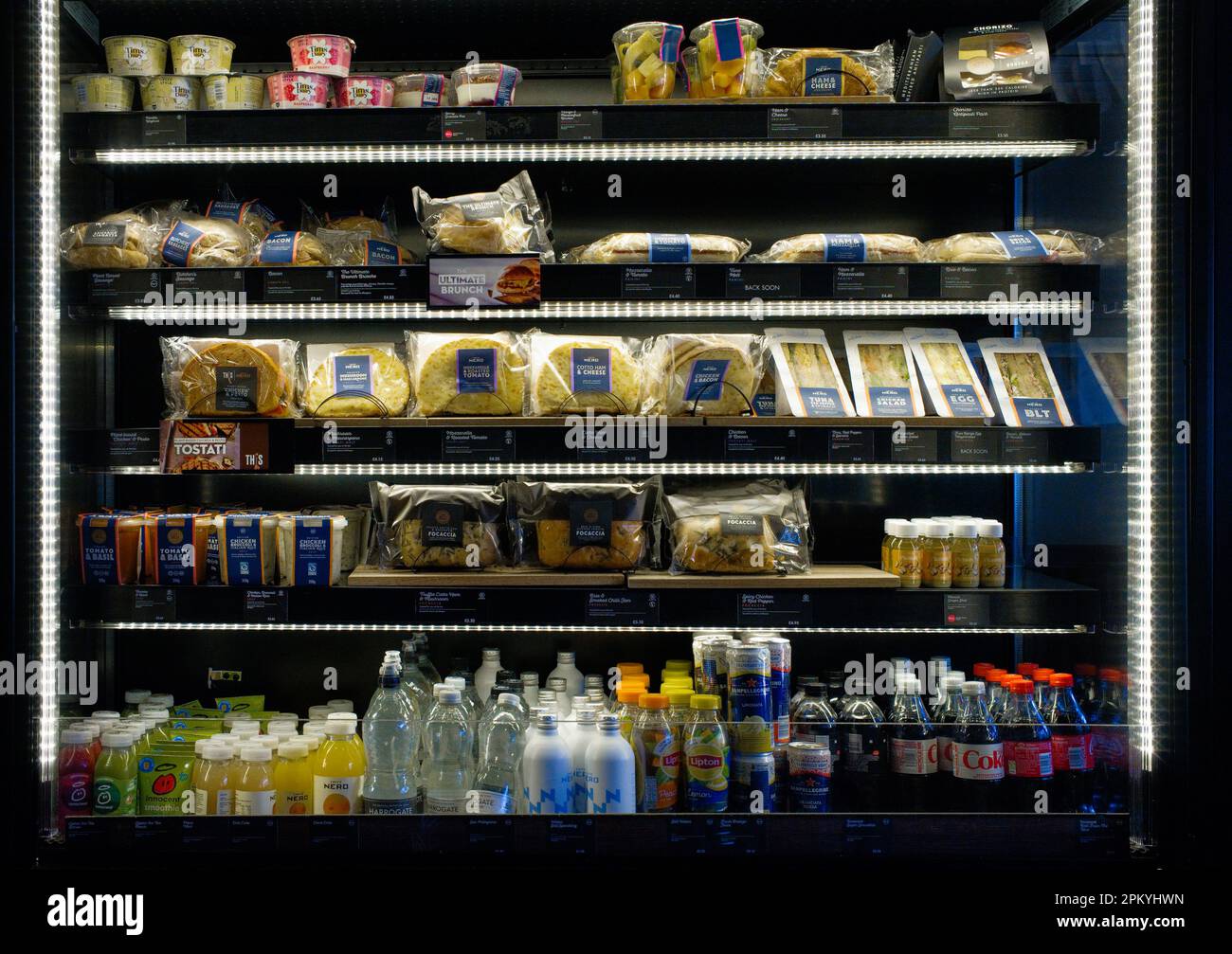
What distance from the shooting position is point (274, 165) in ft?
7.82

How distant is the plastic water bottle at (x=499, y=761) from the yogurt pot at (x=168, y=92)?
157 centimetres

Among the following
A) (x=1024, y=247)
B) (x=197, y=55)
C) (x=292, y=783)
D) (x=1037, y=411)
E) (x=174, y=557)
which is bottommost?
(x=292, y=783)

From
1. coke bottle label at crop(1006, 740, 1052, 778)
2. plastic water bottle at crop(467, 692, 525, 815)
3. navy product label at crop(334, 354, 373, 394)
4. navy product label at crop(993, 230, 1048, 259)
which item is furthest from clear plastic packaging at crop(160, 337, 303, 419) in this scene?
coke bottle label at crop(1006, 740, 1052, 778)

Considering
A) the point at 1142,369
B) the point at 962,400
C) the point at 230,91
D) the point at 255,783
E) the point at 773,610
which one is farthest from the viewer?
the point at 962,400

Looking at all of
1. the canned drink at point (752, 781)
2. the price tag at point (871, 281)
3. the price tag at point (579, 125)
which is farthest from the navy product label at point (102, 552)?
the price tag at point (871, 281)

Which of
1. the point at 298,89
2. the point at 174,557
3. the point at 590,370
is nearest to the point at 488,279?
the point at 590,370

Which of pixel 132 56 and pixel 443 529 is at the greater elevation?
pixel 132 56

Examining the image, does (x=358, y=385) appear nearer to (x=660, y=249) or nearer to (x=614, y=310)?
(x=614, y=310)

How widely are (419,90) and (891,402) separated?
1359 mm

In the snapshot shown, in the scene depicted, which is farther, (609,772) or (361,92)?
(361,92)

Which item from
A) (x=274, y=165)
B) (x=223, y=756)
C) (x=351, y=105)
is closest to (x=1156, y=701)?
(x=223, y=756)

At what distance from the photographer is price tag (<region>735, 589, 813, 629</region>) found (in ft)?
6.94

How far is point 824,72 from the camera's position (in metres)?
2.22
